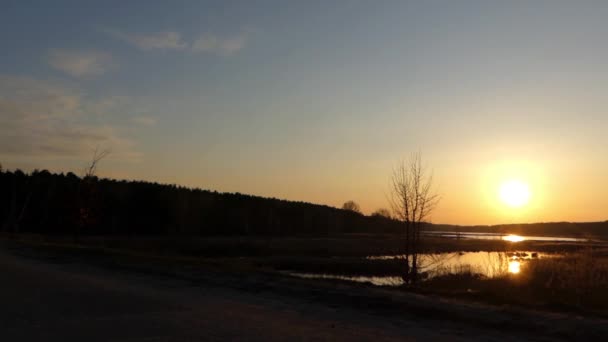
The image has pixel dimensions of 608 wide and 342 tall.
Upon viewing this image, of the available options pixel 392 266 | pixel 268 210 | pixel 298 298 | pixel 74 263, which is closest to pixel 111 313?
pixel 298 298

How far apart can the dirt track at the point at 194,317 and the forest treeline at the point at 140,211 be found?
3567 cm

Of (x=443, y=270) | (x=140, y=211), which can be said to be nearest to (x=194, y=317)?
(x=443, y=270)

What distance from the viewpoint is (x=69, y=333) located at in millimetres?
11250

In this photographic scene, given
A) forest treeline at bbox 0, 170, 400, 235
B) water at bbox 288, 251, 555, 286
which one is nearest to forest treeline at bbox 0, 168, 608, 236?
forest treeline at bbox 0, 170, 400, 235

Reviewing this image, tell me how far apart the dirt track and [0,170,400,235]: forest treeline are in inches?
1404

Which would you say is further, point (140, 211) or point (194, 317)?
point (140, 211)

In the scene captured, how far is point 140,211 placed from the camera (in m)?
94.6

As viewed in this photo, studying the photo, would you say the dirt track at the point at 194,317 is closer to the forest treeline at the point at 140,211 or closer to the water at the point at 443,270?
the water at the point at 443,270

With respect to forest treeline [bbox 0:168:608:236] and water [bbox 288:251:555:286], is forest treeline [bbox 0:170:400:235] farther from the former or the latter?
water [bbox 288:251:555:286]

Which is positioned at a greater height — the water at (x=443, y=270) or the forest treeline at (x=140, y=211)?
the forest treeline at (x=140, y=211)

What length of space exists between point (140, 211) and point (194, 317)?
280 ft

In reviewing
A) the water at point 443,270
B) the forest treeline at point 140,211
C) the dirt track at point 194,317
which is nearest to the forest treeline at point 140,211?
the forest treeline at point 140,211

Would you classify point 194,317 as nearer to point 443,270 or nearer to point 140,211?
point 443,270

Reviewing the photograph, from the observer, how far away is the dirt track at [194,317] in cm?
1138
